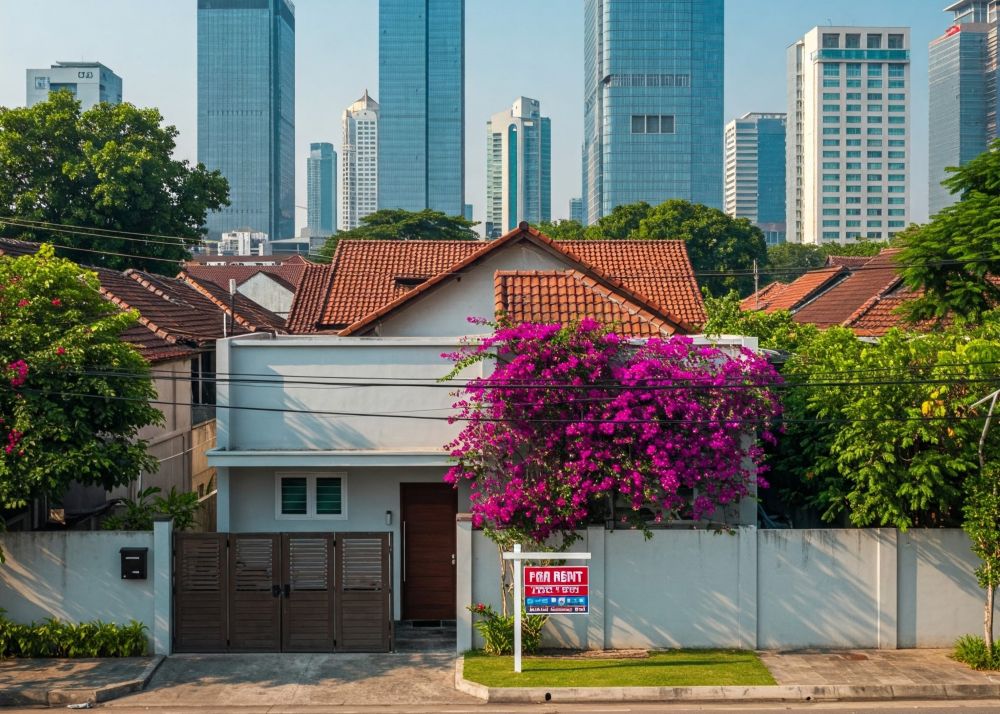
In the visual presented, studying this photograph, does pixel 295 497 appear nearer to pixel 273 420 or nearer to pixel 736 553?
pixel 273 420

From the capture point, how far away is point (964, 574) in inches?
611

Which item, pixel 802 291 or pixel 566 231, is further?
pixel 566 231

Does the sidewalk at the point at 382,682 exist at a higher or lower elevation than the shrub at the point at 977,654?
lower

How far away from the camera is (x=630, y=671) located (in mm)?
14430

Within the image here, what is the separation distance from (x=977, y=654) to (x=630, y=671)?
483 cm

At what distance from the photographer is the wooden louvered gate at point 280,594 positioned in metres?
15.5

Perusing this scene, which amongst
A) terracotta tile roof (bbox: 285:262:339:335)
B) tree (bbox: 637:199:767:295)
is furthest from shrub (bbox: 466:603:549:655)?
tree (bbox: 637:199:767:295)

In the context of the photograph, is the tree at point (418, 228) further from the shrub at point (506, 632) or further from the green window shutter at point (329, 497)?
the shrub at point (506, 632)

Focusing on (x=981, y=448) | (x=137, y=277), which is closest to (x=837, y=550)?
(x=981, y=448)

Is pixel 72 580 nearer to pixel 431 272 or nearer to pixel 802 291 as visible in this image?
pixel 431 272

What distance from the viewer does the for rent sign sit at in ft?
48.3

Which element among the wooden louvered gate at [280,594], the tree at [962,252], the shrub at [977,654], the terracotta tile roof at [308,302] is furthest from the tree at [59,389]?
the terracotta tile roof at [308,302]

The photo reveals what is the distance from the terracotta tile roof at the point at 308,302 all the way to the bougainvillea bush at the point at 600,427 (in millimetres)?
16026

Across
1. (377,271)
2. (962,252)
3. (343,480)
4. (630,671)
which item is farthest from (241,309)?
(630,671)
